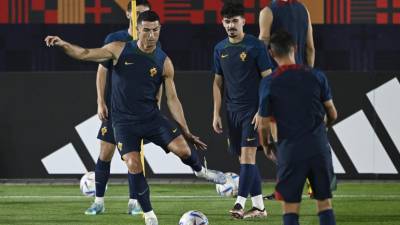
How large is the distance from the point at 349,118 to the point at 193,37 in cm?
206

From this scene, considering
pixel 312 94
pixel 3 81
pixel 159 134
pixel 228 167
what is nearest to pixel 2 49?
pixel 3 81

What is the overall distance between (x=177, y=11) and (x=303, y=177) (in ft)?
22.2

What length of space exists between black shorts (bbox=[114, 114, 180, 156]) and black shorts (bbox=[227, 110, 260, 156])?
2.54ft

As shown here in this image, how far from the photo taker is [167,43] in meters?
14.0

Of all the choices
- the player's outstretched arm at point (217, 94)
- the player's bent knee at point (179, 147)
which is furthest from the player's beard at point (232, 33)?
the player's bent knee at point (179, 147)

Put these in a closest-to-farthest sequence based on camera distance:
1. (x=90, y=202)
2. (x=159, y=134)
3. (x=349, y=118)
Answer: (x=159, y=134) → (x=90, y=202) → (x=349, y=118)

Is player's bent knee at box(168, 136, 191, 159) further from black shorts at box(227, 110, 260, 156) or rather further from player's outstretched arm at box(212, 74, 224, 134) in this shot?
player's outstretched arm at box(212, 74, 224, 134)

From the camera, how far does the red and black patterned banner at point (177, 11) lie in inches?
549

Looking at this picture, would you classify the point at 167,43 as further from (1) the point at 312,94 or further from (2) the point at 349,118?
(1) the point at 312,94

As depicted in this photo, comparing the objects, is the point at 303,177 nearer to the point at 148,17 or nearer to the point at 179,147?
the point at 179,147

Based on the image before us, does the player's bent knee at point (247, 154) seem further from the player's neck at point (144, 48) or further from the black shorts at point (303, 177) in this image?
the black shorts at point (303, 177)

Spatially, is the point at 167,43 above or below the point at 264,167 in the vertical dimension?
above

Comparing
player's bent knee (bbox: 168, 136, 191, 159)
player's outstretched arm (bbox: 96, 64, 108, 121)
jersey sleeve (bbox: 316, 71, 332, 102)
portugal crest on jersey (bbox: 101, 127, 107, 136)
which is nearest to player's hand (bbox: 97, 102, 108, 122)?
player's outstretched arm (bbox: 96, 64, 108, 121)

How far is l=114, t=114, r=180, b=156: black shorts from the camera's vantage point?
9430 mm
